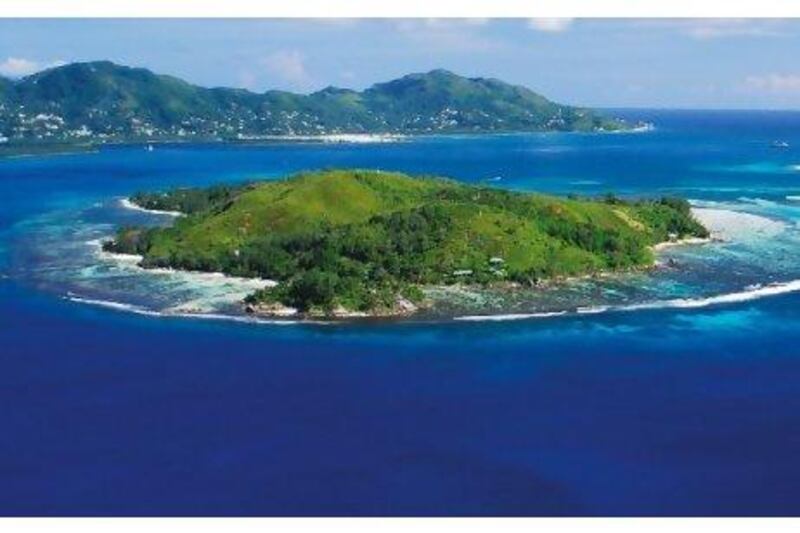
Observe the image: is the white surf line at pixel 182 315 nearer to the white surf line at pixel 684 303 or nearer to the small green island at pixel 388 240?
the small green island at pixel 388 240

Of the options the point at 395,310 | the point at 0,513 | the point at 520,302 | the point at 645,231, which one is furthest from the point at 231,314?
the point at 645,231

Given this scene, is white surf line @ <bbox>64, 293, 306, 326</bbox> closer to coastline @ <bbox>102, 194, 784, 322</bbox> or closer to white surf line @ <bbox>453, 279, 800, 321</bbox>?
coastline @ <bbox>102, 194, 784, 322</bbox>

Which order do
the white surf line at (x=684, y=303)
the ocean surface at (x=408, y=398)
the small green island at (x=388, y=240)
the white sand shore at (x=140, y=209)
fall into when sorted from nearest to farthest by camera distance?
the ocean surface at (x=408, y=398), the white surf line at (x=684, y=303), the small green island at (x=388, y=240), the white sand shore at (x=140, y=209)

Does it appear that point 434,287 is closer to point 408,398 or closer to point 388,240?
point 388,240

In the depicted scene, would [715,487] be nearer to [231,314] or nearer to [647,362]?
[647,362]

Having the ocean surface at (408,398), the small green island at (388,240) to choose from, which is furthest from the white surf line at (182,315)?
the small green island at (388,240)

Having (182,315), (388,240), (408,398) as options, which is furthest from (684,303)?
(182,315)
